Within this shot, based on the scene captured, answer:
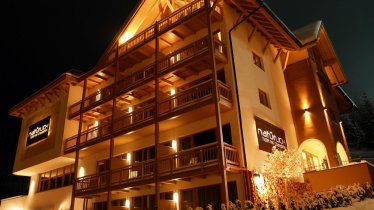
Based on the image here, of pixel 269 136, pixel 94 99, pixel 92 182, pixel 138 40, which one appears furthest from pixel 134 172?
pixel 138 40

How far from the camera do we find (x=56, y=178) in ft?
96.4

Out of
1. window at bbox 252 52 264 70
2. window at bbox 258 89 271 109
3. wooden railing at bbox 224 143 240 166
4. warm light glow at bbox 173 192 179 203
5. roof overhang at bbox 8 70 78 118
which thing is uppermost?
roof overhang at bbox 8 70 78 118

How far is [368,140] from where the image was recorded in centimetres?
5425

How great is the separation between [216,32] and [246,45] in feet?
7.82

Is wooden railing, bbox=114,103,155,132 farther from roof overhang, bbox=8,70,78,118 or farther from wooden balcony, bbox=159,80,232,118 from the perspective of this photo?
roof overhang, bbox=8,70,78,118

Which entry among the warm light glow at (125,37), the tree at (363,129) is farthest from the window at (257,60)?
the tree at (363,129)

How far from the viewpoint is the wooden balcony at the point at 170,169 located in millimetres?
16453

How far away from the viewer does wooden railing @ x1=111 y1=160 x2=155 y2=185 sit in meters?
19.7

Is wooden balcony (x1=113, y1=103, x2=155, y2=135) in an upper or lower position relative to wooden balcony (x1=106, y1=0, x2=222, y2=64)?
lower

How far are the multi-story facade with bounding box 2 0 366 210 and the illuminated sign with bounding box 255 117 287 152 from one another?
0.25ft

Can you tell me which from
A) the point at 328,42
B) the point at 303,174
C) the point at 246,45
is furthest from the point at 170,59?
the point at 328,42

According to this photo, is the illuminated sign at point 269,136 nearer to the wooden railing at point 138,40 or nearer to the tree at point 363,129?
the wooden railing at point 138,40

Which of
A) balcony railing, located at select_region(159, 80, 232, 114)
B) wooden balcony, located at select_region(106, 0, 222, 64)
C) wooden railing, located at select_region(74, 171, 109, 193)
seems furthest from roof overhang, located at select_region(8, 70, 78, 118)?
balcony railing, located at select_region(159, 80, 232, 114)

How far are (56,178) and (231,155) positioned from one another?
62.8 feet
